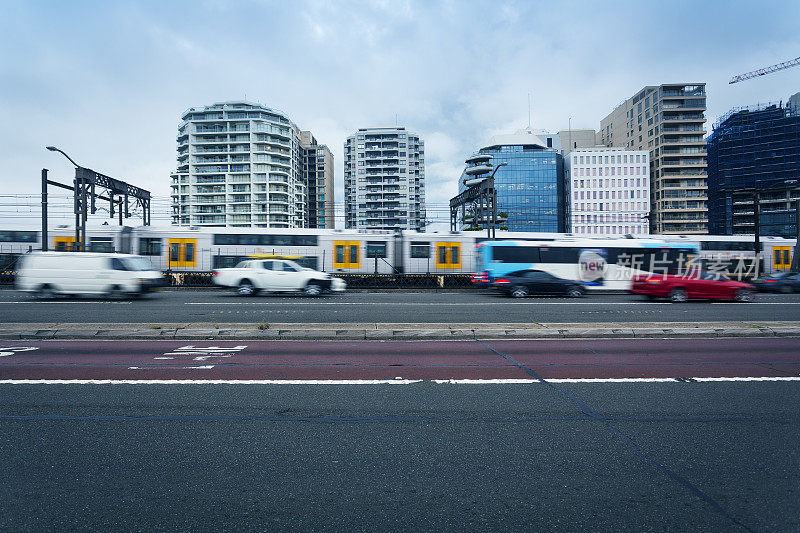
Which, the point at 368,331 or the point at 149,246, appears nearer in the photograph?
the point at 368,331

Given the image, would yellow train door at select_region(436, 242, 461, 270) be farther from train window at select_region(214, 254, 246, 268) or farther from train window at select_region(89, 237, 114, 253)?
train window at select_region(89, 237, 114, 253)

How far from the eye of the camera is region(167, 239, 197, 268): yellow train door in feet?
88.5

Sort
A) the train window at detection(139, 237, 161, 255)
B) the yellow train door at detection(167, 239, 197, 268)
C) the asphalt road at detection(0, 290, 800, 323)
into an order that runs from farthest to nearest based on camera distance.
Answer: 1. the yellow train door at detection(167, 239, 197, 268)
2. the train window at detection(139, 237, 161, 255)
3. the asphalt road at detection(0, 290, 800, 323)

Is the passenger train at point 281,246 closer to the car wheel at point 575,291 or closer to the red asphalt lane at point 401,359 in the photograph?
the car wheel at point 575,291

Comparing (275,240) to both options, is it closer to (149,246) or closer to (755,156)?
(149,246)

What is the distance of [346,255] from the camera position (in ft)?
91.7

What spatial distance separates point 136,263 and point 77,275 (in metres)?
2.11

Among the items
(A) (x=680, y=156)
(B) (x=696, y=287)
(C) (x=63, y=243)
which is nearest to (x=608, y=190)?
(A) (x=680, y=156)

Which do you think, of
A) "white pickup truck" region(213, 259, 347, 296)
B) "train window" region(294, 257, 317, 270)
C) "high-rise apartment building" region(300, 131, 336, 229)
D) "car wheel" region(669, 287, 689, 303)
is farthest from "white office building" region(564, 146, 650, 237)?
"white pickup truck" region(213, 259, 347, 296)

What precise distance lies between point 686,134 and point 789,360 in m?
102

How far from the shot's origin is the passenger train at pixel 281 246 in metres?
26.9

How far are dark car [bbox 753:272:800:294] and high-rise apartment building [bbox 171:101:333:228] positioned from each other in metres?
76.8

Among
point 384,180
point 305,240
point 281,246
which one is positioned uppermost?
point 384,180

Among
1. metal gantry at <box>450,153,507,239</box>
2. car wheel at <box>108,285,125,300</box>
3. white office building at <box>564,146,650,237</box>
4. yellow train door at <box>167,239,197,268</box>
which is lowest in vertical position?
car wheel at <box>108,285,125,300</box>
